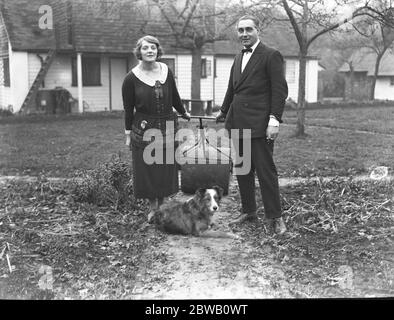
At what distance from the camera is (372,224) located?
5398 millimetres

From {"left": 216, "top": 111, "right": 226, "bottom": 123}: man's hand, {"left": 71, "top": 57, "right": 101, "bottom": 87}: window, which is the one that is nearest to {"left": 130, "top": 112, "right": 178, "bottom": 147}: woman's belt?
{"left": 216, "top": 111, "right": 226, "bottom": 123}: man's hand

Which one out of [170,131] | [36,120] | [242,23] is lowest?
[36,120]

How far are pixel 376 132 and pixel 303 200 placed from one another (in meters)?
8.94

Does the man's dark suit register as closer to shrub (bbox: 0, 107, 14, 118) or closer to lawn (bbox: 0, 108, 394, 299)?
lawn (bbox: 0, 108, 394, 299)

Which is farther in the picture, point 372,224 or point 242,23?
point 372,224

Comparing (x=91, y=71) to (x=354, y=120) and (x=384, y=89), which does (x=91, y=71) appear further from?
(x=384, y=89)

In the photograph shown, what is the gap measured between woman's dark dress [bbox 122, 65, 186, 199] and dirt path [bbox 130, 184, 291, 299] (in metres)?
0.63

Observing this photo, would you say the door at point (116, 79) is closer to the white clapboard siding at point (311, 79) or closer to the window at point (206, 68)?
the window at point (206, 68)

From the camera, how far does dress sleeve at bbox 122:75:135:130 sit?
209 inches

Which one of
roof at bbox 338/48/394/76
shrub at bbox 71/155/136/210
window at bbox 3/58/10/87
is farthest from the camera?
roof at bbox 338/48/394/76

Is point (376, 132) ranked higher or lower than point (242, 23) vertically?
lower

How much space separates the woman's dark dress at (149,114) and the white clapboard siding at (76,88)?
55.3 ft
